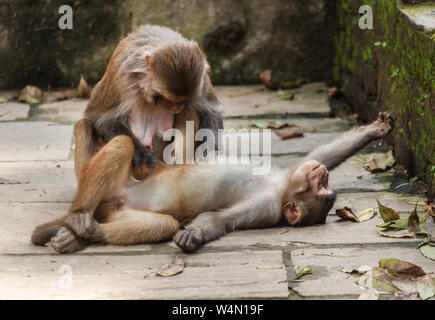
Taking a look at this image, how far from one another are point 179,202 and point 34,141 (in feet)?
8.01

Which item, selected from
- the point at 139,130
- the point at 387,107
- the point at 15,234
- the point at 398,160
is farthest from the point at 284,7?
the point at 15,234

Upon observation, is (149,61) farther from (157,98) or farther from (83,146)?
(83,146)

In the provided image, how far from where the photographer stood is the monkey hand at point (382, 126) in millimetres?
5117

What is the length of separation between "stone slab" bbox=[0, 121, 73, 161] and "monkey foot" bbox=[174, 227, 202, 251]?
2.32m

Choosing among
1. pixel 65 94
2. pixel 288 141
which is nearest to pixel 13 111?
pixel 65 94

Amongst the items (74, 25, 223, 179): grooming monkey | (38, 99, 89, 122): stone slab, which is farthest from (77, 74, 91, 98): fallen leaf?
(74, 25, 223, 179): grooming monkey

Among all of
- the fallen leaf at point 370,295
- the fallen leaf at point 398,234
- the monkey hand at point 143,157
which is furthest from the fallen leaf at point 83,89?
the fallen leaf at point 370,295

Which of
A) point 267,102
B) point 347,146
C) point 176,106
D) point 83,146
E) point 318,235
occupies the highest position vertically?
point 176,106

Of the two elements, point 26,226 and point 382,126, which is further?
point 382,126

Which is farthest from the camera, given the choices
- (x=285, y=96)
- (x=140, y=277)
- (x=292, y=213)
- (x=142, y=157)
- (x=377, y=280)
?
(x=285, y=96)

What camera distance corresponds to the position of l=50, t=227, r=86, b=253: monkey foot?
13.5ft

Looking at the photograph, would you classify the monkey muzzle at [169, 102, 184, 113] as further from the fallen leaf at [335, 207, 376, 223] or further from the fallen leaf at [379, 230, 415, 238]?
A: the fallen leaf at [379, 230, 415, 238]

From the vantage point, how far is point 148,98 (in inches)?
181
